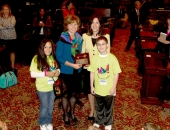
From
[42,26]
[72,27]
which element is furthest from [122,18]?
[72,27]

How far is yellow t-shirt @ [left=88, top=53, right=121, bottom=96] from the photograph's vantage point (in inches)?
122

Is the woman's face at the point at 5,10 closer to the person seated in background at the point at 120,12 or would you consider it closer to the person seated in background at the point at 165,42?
the person seated in background at the point at 165,42

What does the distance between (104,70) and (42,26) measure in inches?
142

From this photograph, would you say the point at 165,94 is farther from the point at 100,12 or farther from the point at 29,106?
the point at 100,12

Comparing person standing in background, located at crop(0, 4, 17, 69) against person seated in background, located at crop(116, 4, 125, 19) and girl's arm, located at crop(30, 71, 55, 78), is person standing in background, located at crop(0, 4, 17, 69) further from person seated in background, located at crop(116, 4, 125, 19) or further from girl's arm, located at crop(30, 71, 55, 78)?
person seated in background, located at crop(116, 4, 125, 19)

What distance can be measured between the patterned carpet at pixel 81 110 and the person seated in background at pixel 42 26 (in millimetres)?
1293

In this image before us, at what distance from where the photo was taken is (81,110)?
4172 millimetres

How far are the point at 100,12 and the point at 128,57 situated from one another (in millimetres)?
3420

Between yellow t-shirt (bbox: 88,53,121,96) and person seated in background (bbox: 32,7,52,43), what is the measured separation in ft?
11.0

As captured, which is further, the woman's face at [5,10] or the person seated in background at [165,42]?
the woman's face at [5,10]

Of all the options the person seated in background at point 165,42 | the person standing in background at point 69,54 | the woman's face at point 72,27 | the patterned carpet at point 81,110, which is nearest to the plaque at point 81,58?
the person standing in background at point 69,54

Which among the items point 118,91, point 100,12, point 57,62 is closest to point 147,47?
point 118,91

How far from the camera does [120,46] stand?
323 inches

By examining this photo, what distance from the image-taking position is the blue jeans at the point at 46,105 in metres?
3.22
